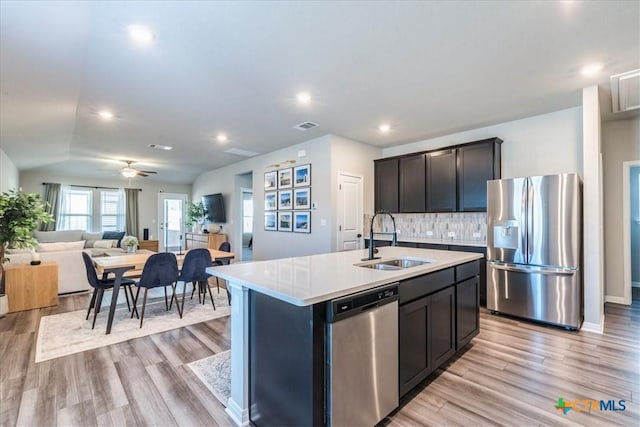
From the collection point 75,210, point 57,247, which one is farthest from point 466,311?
point 75,210

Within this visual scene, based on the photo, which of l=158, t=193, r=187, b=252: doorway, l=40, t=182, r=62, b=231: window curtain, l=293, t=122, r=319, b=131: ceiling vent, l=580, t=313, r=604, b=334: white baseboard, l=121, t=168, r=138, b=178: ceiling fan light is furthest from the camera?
l=158, t=193, r=187, b=252: doorway

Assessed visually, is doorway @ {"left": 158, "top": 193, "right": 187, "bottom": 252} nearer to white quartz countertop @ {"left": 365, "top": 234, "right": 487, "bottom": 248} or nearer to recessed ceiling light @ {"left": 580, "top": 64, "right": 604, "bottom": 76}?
white quartz countertop @ {"left": 365, "top": 234, "right": 487, "bottom": 248}

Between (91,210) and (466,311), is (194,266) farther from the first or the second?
(91,210)

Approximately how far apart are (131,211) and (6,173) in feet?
13.0

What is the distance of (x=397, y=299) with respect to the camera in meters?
1.87

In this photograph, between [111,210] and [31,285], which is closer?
[31,285]

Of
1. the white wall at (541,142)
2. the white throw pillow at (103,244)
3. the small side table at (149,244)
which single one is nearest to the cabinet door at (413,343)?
the white wall at (541,142)

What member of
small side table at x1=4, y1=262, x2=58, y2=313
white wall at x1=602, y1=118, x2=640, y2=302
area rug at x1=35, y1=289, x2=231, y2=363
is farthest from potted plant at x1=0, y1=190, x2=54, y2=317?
white wall at x1=602, y1=118, x2=640, y2=302

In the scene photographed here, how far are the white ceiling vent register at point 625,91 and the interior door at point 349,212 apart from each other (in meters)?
3.56

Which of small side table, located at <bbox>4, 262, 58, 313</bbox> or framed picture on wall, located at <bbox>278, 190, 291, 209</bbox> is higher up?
framed picture on wall, located at <bbox>278, 190, 291, 209</bbox>

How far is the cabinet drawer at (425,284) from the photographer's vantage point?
1.96m

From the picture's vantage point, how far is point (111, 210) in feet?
31.1

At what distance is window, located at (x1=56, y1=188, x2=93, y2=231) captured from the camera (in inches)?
341

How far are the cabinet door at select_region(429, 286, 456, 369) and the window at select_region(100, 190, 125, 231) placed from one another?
10145 mm
